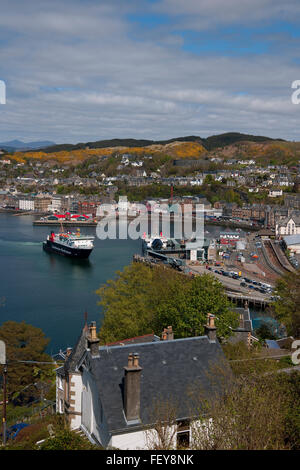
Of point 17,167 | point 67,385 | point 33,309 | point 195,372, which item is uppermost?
point 17,167

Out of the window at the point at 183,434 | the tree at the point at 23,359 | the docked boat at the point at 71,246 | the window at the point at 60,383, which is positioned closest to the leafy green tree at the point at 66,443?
the window at the point at 183,434

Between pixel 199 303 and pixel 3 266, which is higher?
pixel 199 303

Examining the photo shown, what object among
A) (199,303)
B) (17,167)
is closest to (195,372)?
(199,303)

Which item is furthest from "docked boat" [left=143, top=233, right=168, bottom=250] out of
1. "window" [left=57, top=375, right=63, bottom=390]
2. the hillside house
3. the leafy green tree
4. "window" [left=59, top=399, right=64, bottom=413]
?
the leafy green tree

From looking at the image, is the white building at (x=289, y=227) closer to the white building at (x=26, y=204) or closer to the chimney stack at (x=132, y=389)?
the white building at (x=26, y=204)

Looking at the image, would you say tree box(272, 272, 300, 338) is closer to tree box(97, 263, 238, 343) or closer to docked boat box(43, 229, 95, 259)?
tree box(97, 263, 238, 343)

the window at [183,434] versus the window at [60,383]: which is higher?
the window at [183,434]

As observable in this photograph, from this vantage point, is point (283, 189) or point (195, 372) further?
point (283, 189)

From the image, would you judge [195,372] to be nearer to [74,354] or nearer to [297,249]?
[74,354]
